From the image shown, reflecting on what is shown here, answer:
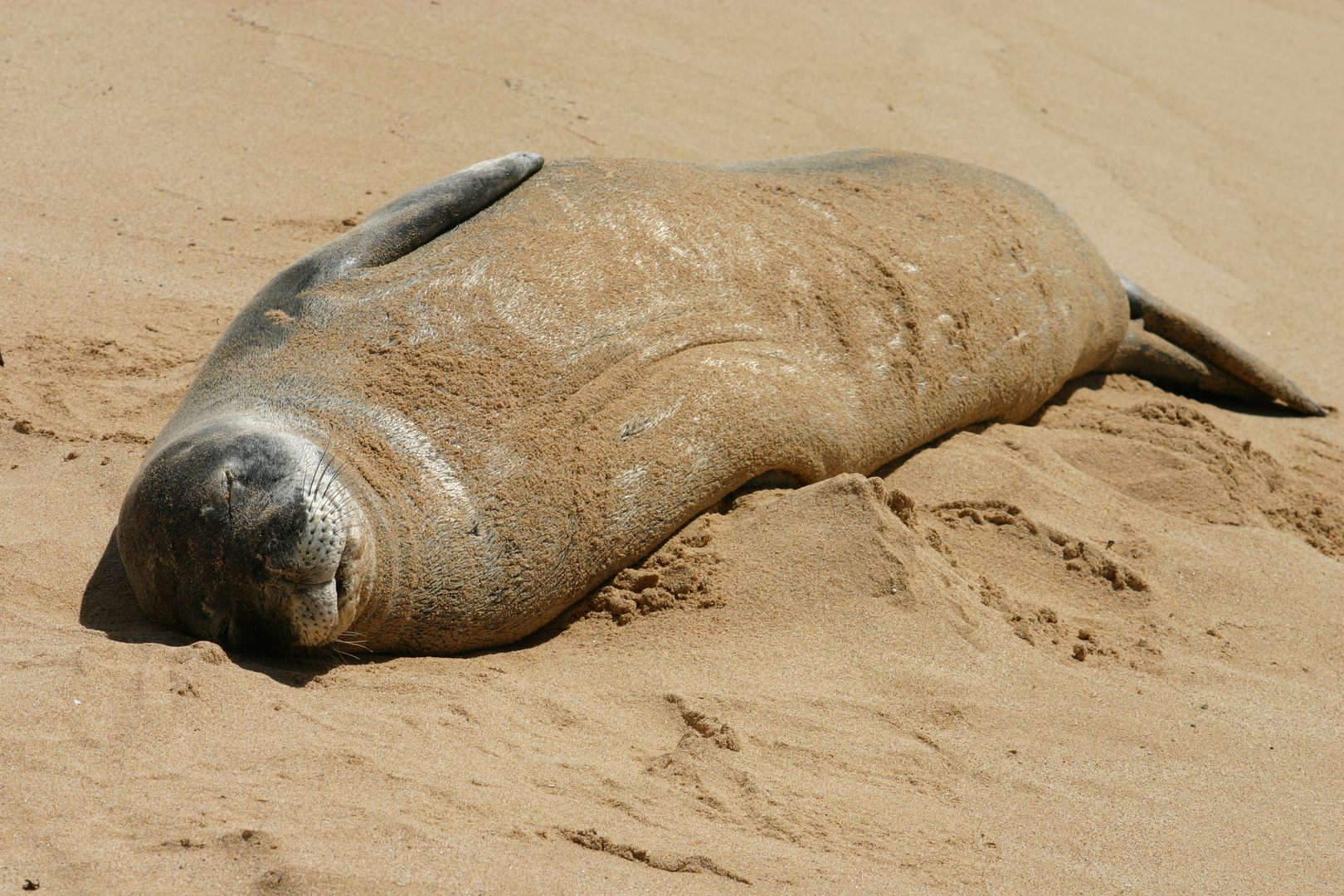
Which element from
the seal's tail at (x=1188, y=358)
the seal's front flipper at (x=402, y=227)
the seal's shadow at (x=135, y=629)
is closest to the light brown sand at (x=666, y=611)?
the seal's shadow at (x=135, y=629)

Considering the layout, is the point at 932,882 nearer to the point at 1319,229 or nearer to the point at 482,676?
the point at 482,676

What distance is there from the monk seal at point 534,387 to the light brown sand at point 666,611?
0.62 feet

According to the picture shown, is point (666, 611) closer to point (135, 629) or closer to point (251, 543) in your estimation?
point (251, 543)

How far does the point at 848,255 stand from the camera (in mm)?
4477

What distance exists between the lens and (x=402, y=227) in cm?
384

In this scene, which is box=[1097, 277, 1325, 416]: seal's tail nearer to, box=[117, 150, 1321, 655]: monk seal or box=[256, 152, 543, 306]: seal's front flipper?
box=[117, 150, 1321, 655]: monk seal

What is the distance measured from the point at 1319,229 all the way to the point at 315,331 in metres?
7.48

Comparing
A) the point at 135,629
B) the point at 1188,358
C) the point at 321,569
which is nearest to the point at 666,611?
the point at 321,569

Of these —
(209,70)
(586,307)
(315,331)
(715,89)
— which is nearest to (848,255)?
(586,307)

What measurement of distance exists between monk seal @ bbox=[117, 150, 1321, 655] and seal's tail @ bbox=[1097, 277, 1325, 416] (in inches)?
55.6

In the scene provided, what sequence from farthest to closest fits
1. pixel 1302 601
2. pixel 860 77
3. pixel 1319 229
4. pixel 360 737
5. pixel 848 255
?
pixel 860 77
pixel 1319 229
pixel 848 255
pixel 1302 601
pixel 360 737

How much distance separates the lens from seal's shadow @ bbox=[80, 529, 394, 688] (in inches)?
118

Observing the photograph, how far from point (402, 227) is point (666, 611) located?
5.02ft

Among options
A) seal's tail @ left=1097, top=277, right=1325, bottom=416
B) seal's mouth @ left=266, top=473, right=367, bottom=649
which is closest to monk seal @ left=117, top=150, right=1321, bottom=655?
seal's mouth @ left=266, top=473, right=367, bottom=649
